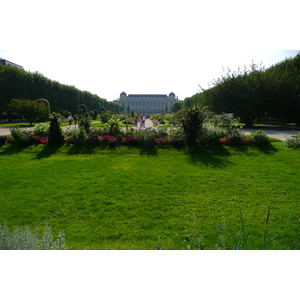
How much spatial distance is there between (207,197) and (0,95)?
1186 inches

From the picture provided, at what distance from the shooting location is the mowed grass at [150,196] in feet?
10.4

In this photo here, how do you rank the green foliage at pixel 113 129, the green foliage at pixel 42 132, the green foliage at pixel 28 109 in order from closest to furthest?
the green foliage at pixel 42 132 < the green foliage at pixel 113 129 < the green foliage at pixel 28 109

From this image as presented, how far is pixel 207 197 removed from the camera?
14.8ft

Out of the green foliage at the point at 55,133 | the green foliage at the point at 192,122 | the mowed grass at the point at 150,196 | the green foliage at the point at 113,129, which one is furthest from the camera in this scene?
the green foliage at the point at 113,129

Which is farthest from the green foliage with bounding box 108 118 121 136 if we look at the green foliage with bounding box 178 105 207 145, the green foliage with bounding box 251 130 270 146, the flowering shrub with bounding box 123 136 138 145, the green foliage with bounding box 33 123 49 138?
the green foliage with bounding box 251 130 270 146

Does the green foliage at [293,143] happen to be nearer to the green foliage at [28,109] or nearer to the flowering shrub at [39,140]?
the flowering shrub at [39,140]

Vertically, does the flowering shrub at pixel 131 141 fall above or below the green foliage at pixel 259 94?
below

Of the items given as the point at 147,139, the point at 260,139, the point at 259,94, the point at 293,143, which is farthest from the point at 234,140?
the point at 259,94

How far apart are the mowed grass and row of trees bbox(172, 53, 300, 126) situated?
1248cm

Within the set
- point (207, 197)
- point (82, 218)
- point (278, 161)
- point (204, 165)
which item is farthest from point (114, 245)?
point (278, 161)

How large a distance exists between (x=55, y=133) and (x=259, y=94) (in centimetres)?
1710

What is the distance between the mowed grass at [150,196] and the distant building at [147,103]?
310 feet

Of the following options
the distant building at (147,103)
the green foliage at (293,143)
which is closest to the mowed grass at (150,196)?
the green foliage at (293,143)

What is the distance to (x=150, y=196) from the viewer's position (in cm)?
457
